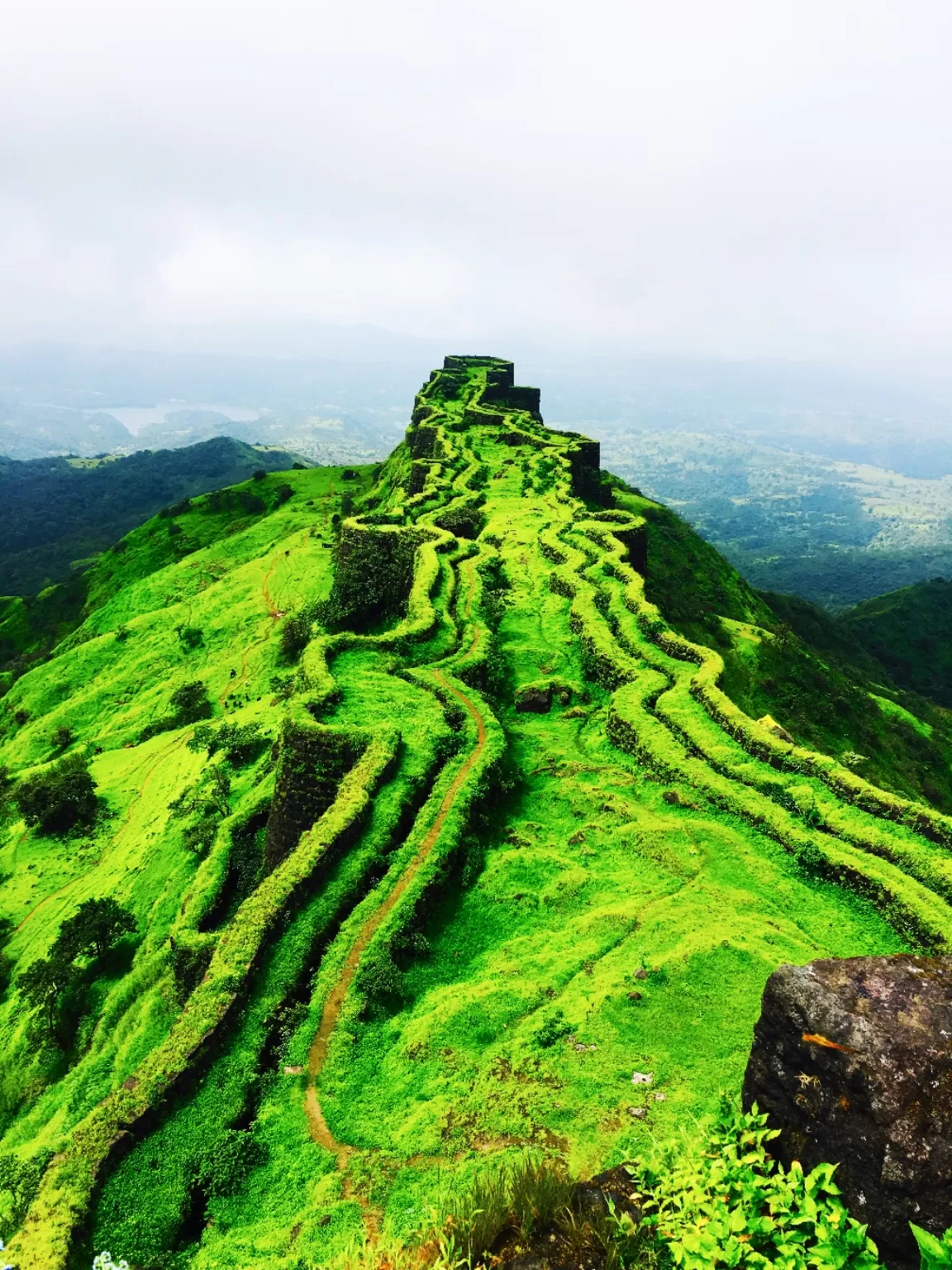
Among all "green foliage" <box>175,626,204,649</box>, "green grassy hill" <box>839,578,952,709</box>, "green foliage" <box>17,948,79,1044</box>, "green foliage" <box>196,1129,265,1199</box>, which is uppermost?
"green foliage" <box>196,1129,265,1199</box>

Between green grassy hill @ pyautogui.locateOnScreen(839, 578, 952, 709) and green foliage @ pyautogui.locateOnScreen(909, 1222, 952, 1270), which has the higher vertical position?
green foliage @ pyautogui.locateOnScreen(909, 1222, 952, 1270)

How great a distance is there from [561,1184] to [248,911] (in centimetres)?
961

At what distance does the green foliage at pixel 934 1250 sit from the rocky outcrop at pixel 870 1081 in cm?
131

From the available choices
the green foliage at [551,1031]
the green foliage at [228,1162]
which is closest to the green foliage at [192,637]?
the green foliage at [228,1162]

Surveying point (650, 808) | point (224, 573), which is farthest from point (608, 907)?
point (224, 573)

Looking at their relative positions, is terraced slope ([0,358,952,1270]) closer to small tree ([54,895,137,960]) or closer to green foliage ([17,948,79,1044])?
small tree ([54,895,137,960])

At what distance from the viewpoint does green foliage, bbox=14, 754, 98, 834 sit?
32094 mm

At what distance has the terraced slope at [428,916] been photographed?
11234 millimetres

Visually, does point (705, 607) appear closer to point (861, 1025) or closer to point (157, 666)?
point (157, 666)

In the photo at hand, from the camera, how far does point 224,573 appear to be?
212 ft

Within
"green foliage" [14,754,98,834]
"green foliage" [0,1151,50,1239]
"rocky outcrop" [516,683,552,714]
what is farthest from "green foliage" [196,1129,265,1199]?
"green foliage" [14,754,98,834]

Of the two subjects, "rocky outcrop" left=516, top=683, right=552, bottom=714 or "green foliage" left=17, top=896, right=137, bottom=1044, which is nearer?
"green foliage" left=17, top=896, right=137, bottom=1044

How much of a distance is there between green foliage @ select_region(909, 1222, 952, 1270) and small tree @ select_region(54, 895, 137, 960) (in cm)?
2310

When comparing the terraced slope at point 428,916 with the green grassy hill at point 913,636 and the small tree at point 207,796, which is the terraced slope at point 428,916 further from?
the green grassy hill at point 913,636
